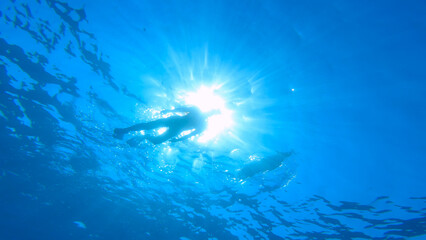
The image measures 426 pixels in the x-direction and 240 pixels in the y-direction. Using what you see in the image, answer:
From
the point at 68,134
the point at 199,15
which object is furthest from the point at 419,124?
the point at 68,134

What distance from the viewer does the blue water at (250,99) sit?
6.90 m

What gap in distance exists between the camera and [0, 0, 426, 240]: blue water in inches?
272

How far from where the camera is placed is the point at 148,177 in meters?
16.5

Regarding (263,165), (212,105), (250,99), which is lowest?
(263,165)

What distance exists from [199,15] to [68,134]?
12.6 m

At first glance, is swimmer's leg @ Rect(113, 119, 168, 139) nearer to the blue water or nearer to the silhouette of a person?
the silhouette of a person

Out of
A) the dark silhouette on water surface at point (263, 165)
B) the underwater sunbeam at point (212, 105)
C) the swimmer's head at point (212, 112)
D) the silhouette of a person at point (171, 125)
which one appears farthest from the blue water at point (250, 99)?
the silhouette of a person at point (171, 125)

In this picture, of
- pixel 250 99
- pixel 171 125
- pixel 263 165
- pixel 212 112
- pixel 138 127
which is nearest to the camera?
pixel 138 127

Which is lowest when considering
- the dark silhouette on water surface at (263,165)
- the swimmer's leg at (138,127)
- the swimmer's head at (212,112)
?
the swimmer's leg at (138,127)

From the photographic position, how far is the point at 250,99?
30.4 ft

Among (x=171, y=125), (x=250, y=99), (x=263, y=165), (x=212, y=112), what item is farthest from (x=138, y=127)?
(x=263, y=165)

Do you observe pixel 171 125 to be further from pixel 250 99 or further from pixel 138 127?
pixel 250 99

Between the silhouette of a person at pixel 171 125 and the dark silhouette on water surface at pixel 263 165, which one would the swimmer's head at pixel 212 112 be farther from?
the dark silhouette on water surface at pixel 263 165

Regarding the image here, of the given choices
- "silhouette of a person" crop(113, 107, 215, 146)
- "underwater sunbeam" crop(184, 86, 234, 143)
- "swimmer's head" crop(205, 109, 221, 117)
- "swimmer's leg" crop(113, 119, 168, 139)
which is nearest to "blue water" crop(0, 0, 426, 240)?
"underwater sunbeam" crop(184, 86, 234, 143)
